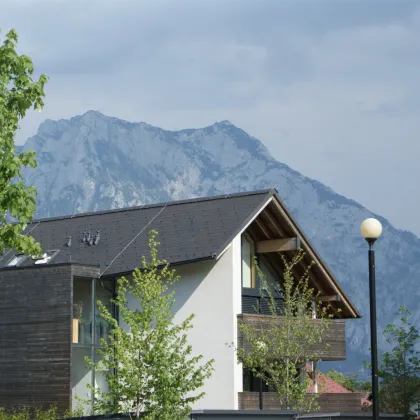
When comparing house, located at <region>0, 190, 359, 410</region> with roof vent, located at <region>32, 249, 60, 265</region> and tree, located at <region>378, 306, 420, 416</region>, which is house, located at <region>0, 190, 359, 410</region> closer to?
roof vent, located at <region>32, 249, 60, 265</region>

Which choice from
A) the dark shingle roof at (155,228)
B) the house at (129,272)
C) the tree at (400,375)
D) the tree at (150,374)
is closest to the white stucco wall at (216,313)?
the house at (129,272)

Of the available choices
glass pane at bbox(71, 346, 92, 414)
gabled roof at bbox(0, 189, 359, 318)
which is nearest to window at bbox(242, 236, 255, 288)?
gabled roof at bbox(0, 189, 359, 318)

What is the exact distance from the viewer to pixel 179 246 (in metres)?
35.4

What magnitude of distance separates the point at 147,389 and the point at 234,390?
1099cm

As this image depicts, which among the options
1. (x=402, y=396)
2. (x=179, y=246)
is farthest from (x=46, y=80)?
(x=402, y=396)

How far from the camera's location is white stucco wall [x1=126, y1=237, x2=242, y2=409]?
34.5 meters

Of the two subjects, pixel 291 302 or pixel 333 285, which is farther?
pixel 333 285

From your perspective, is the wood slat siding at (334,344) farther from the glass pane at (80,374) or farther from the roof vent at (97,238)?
the roof vent at (97,238)

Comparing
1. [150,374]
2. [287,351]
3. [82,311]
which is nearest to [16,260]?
[82,311]

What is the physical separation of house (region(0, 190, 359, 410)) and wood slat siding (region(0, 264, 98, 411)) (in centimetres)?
3

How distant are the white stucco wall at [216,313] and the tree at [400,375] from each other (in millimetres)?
9458

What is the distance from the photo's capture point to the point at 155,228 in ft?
122

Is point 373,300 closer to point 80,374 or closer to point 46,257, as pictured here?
point 80,374

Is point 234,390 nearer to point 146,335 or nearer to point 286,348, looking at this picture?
point 286,348
